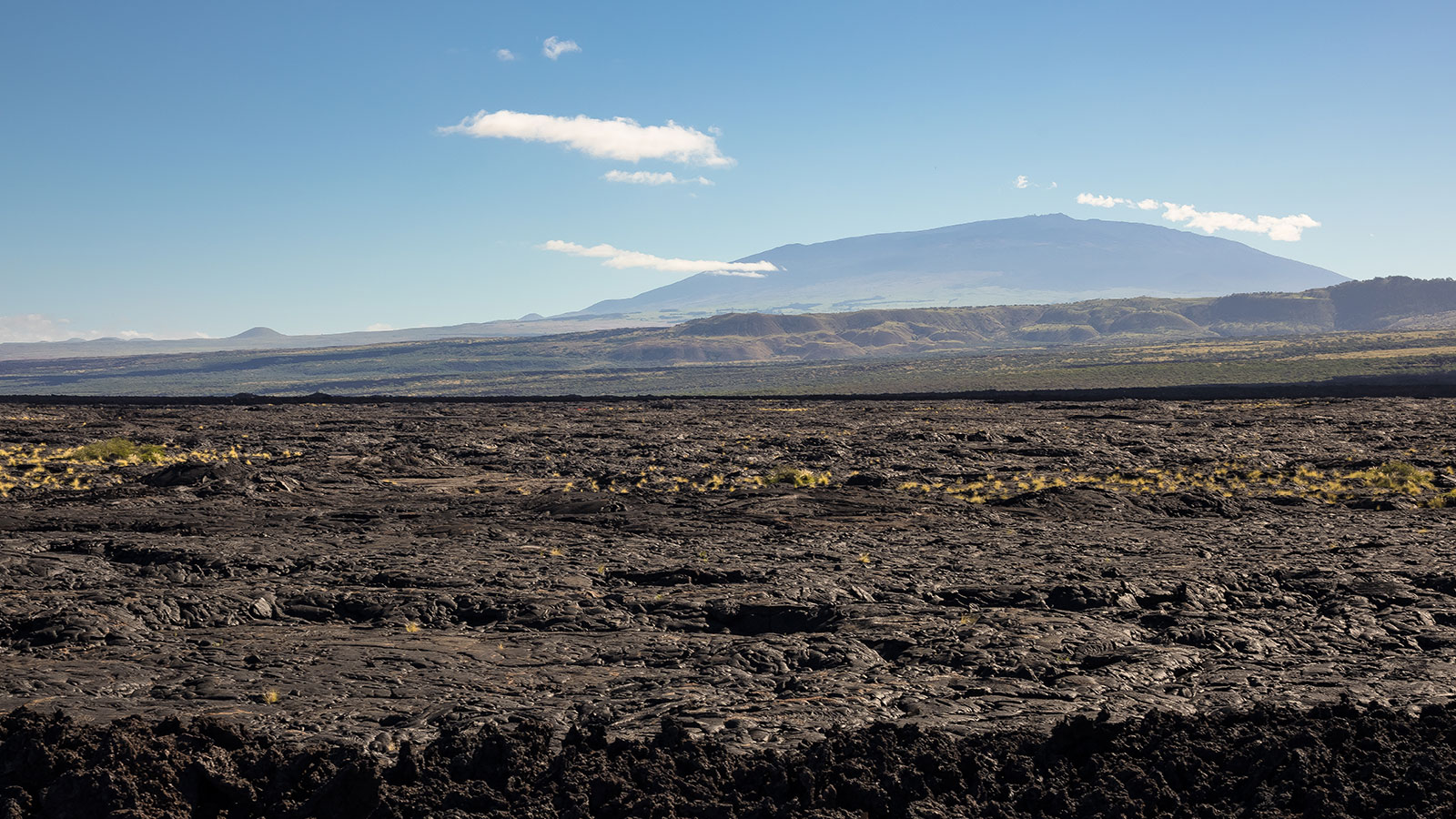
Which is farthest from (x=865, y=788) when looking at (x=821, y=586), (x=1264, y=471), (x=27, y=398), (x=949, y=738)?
(x=27, y=398)

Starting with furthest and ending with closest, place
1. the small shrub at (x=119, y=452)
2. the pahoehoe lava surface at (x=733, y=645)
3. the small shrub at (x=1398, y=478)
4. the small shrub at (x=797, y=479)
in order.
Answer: the small shrub at (x=119, y=452) → the small shrub at (x=797, y=479) → the small shrub at (x=1398, y=478) → the pahoehoe lava surface at (x=733, y=645)

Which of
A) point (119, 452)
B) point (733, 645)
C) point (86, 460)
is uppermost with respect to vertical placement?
point (119, 452)

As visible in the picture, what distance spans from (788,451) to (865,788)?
90.9 feet

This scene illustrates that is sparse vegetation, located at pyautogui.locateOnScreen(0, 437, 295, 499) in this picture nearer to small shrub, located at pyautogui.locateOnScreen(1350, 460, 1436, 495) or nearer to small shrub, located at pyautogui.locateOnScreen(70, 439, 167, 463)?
small shrub, located at pyautogui.locateOnScreen(70, 439, 167, 463)

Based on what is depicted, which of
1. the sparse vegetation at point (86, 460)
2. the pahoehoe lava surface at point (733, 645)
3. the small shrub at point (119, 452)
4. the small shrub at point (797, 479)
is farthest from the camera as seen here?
the small shrub at point (119, 452)

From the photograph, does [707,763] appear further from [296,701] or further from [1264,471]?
[1264,471]

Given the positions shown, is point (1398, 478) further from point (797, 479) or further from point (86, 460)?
point (86, 460)

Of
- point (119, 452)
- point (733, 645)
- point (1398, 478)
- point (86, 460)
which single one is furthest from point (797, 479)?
point (119, 452)

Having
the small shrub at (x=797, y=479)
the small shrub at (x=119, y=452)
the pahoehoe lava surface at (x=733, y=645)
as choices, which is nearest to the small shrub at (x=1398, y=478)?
the pahoehoe lava surface at (x=733, y=645)

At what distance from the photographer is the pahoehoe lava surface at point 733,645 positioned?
316 inches

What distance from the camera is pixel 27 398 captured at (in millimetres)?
71188

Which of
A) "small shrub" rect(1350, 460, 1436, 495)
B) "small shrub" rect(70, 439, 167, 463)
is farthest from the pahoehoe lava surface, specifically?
"small shrub" rect(70, 439, 167, 463)

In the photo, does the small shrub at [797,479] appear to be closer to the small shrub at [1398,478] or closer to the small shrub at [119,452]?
the small shrub at [1398,478]

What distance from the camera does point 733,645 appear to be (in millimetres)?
11898
